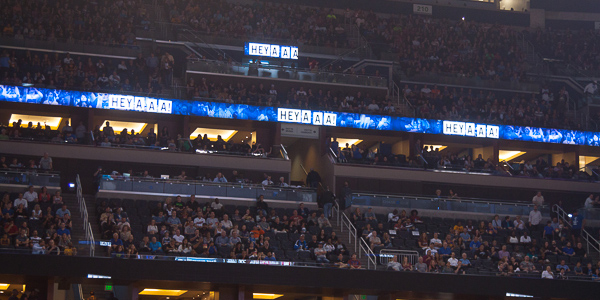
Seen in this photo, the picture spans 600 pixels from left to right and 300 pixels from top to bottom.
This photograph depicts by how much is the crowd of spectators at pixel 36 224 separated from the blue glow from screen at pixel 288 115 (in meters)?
7.68

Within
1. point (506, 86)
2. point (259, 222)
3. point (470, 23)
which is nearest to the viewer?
point (259, 222)

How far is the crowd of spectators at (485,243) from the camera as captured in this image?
24.8 meters

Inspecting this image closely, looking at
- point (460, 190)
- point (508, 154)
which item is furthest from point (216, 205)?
point (508, 154)

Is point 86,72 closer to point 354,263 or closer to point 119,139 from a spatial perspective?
point 119,139

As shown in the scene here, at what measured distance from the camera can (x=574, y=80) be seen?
4150 cm

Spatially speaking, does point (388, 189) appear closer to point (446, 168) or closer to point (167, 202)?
point (446, 168)

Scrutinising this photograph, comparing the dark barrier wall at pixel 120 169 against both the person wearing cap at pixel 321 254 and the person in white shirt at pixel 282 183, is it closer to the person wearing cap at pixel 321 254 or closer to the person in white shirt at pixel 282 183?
the person in white shirt at pixel 282 183

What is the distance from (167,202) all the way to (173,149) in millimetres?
5493

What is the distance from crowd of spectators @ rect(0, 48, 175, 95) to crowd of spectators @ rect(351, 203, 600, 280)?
36.0 ft

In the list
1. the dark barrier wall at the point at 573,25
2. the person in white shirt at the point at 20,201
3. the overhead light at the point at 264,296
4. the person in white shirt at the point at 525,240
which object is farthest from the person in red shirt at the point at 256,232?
the dark barrier wall at the point at 573,25

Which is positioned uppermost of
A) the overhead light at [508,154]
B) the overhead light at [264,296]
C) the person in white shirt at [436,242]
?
the overhead light at [508,154]

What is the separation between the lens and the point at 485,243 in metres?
26.7

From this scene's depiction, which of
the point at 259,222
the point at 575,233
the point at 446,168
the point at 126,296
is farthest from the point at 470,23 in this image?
the point at 126,296

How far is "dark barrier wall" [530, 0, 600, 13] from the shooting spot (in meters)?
48.3
